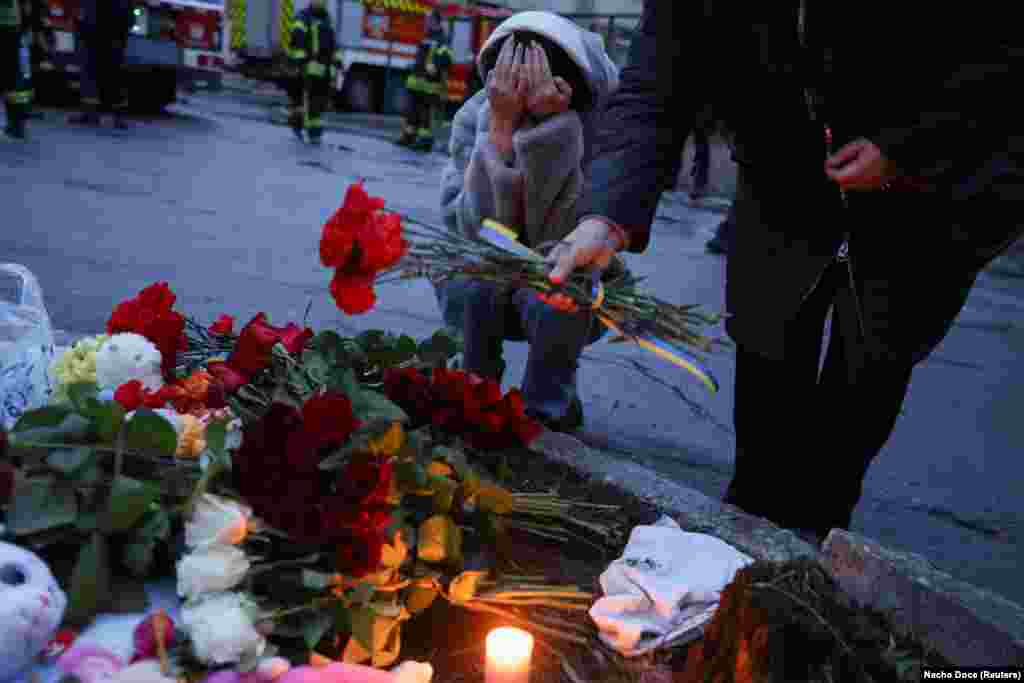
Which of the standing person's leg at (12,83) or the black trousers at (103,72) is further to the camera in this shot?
the black trousers at (103,72)

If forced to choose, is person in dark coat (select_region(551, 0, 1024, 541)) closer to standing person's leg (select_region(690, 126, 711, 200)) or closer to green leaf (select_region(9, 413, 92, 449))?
green leaf (select_region(9, 413, 92, 449))

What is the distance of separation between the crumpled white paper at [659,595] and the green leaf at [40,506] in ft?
3.08

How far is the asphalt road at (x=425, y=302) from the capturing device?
3094 millimetres

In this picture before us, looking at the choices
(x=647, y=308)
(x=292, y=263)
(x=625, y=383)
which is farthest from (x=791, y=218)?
(x=292, y=263)

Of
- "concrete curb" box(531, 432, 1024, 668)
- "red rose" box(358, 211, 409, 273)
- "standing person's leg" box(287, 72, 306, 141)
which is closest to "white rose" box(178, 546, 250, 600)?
"red rose" box(358, 211, 409, 273)

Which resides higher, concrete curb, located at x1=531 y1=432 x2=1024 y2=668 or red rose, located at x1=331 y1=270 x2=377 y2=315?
red rose, located at x1=331 y1=270 x2=377 y2=315

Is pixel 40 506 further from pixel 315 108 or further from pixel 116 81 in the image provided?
pixel 315 108

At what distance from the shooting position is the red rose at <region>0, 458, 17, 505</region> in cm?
136

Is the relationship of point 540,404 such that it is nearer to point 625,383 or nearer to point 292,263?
point 625,383

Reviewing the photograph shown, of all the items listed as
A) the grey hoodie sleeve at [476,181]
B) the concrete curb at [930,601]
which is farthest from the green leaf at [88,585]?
the grey hoodie sleeve at [476,181]

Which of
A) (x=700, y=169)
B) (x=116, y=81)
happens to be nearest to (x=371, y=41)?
(x=700, y=169)

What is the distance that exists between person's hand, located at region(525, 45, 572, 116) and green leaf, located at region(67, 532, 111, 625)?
5.69 ft

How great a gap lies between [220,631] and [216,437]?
34 cm

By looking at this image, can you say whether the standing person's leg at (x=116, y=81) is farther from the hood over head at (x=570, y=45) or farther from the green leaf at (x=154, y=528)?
the green leaf at (x=154, y=528)
